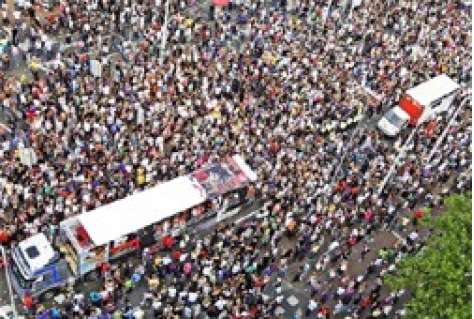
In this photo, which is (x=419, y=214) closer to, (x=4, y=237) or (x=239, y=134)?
(x=239, y=134)

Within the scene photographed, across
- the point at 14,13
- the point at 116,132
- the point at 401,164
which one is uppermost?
the point at 14,13

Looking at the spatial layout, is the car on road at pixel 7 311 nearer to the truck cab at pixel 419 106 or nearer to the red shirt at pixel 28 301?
the red shirt at pixel 28 301

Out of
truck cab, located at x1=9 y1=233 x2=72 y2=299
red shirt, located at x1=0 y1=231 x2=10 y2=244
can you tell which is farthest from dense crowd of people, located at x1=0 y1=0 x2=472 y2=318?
truck cab, located at x1=9 y1=233 x2=72 y2=299

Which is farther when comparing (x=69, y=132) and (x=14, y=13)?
(x=14, y=13)

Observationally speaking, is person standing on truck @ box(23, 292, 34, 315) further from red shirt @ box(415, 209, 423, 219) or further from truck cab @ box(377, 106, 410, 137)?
truck cab @ box(377, 106, 410, 137)

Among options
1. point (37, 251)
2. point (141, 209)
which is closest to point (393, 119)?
point (141, 209)

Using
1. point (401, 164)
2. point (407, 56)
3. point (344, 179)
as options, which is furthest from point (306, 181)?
point (407, 56)

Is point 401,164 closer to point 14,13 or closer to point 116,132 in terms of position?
point 116,132
